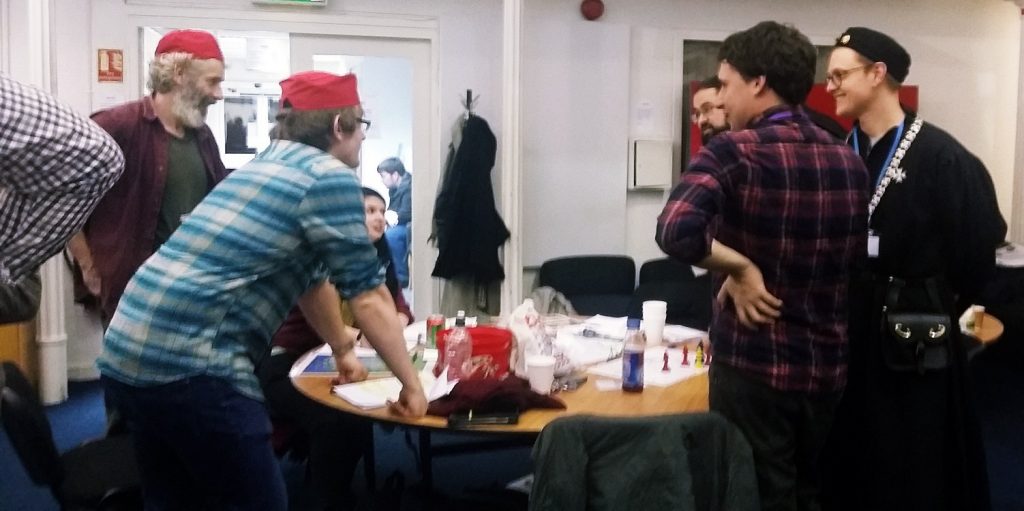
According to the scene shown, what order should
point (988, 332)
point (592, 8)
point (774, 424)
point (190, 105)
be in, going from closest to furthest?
1. point (774, 424)
2. point (190, 105)
3. point (988, 332)
4. point (592, 8)

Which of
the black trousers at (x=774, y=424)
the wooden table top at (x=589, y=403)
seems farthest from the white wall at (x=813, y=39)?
the black trousers at (x=774, y=424)

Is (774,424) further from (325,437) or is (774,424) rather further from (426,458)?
(426,458)

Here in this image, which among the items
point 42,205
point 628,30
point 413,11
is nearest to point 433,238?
point 413,11

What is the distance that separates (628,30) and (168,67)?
316 cm

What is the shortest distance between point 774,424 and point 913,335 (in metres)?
0.47

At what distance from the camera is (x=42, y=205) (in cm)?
122

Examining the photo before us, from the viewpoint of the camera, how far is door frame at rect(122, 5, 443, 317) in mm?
4781

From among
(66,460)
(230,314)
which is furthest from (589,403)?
(66,460)

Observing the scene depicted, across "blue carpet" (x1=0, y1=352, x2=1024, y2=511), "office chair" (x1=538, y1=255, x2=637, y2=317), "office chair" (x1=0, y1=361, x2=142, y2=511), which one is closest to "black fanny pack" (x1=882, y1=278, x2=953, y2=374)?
"blue carpet" (x1=0, y1=352, x2=1024, y2=511)

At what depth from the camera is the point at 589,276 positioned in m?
4.76

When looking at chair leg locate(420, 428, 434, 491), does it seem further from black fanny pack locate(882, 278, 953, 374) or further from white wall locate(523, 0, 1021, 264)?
white wall locate(523, 0, 1021, 264)

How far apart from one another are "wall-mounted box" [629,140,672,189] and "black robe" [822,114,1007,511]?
318cm

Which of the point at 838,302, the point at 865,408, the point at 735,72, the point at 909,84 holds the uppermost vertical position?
the point at 909,84

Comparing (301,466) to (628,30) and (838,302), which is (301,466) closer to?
(838,302)
